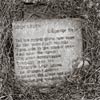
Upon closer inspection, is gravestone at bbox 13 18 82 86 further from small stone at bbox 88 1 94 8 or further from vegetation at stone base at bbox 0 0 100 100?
small stone at bbox 88 1 94 8

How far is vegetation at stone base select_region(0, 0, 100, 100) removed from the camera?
197 cm

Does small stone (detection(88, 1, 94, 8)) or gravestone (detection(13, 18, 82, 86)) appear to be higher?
small stone (detection(88, 1, 94, 8))

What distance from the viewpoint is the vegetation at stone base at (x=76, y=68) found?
197 cm

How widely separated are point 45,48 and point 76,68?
0.30 m

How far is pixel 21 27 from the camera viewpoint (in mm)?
2002

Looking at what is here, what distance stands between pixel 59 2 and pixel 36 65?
1.78 feet

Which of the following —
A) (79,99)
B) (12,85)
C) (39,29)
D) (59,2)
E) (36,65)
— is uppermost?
(59,2)

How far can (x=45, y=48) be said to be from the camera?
202cm

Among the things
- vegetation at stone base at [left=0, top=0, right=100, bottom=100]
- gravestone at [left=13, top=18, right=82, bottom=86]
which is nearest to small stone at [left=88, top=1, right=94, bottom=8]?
vegetation at stone base at [left=0, top=0, right=100, bottom=100]

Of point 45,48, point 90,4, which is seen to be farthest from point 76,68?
point 90,4

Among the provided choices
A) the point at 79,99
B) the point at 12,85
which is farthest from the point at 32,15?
the point at 79,99

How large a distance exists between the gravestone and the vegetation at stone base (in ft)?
0.15

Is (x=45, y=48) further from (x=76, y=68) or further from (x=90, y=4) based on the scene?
(x=90, y=4)

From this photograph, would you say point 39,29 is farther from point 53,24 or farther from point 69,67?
point 69,67
